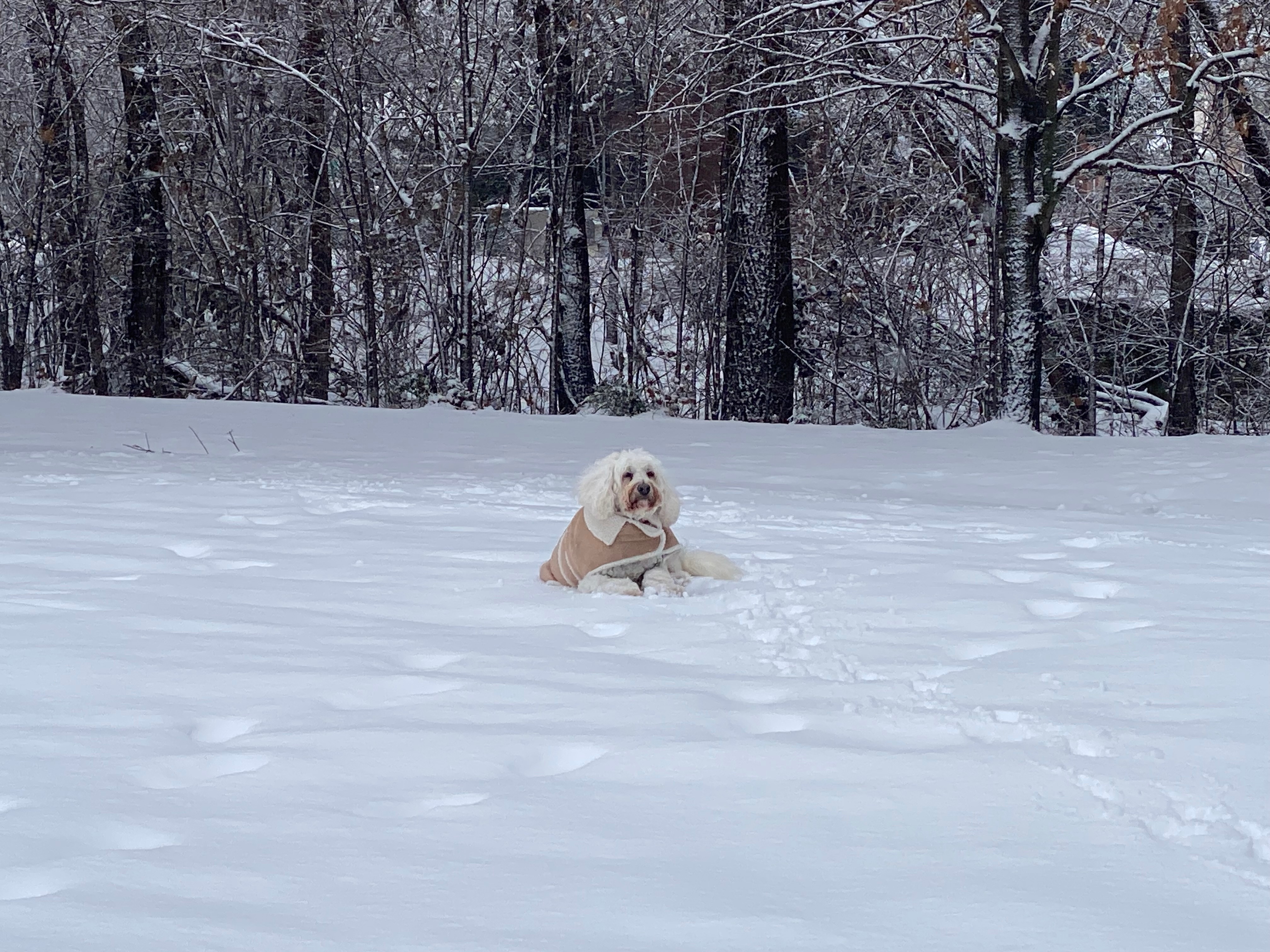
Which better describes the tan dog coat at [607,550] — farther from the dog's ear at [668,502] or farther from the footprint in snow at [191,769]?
the footprint in snow at [191,769]

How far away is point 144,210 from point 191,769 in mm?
14505

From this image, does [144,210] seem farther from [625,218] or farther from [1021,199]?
[1021,199]

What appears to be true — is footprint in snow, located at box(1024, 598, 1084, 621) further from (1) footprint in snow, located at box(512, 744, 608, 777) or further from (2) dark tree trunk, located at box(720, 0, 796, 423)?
(2) dark tree trunk, located at box(720, 0, 796, 423)

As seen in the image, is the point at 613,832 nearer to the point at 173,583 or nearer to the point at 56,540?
the point at 173,583

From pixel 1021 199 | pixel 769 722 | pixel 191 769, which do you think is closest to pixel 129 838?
pixel 191 769

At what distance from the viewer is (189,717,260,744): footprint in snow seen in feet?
9.19

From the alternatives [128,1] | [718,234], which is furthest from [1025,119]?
[128,1]

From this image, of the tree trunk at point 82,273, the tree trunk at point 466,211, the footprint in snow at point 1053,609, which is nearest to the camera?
the footprint in snow at point 1053,609

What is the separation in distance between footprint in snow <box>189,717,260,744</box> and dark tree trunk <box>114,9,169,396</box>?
13705mm

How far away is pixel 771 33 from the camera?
37.7ft

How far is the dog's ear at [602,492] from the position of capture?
451 centimetres

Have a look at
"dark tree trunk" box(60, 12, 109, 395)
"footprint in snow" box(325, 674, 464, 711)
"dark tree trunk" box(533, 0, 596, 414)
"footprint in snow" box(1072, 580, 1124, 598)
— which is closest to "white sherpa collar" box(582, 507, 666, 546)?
"footprint in snow" box(325, 674, 464, 711)

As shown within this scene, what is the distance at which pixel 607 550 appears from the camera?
4457mm

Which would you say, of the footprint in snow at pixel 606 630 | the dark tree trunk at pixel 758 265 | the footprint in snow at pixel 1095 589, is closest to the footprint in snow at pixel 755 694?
the footprint in snow at pixel 606 630
